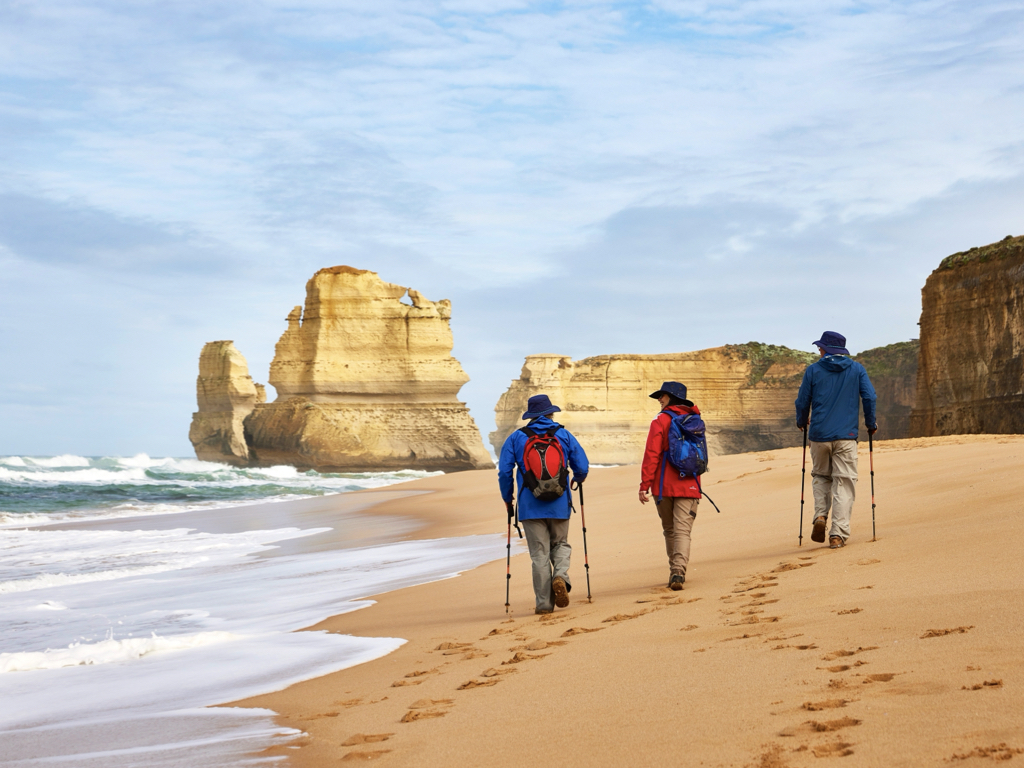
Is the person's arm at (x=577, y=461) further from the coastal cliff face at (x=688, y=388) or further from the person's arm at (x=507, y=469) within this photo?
the coastal cliff face at (x=688, y=388)

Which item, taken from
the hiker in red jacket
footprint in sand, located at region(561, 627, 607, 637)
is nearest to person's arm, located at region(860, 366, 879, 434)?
the hiker in red jacket

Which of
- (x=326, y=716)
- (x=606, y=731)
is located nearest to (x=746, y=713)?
(x=606, y=731)

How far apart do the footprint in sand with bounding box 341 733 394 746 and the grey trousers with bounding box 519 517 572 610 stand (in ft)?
9.37

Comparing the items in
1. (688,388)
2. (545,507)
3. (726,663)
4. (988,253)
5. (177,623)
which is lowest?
(177,623)

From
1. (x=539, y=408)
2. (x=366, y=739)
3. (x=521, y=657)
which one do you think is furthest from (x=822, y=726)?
(x=539, y=408)

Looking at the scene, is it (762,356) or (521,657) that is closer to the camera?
(521,657)

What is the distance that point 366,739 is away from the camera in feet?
11.8

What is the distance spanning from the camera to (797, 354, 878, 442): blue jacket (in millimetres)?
7152

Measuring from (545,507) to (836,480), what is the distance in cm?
243

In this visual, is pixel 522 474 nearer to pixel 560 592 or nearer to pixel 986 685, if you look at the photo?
pixel 560 592

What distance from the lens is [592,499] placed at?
54.2 ft

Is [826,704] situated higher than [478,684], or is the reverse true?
[826,704]

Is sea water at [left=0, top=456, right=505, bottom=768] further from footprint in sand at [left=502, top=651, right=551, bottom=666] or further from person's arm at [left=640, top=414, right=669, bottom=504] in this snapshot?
person's arm at [left=640, top=414, right=669, bottom=504]

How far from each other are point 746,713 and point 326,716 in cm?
194
